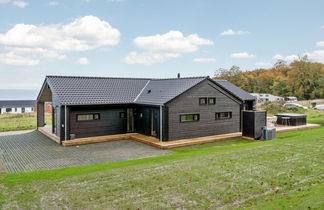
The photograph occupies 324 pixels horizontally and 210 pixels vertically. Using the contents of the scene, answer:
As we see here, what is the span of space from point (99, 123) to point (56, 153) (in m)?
3.54

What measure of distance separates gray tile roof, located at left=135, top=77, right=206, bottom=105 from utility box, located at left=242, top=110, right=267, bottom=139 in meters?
Result: 3.71

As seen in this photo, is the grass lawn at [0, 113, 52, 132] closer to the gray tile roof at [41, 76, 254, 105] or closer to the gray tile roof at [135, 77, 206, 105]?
the gray tile roof at [41, 76, 254, 105]

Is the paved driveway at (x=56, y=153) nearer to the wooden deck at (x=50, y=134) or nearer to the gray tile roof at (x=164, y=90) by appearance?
the wooden deck at (x=50, y=134)

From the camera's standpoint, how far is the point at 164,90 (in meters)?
15.7

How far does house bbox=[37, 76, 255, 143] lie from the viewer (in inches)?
559

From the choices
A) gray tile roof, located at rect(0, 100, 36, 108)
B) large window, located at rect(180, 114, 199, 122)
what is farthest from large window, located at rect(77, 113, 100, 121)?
gray tile roof, located at rect(0, 100, 36, 108)

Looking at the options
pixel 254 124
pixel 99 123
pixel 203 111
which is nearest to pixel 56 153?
pixel 99 123

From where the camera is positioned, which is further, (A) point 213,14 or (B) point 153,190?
(A) point 213,14

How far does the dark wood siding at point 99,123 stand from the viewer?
14562 millimetres

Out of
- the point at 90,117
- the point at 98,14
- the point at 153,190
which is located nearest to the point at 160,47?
the point at 98,14

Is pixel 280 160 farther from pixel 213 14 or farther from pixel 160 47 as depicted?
pixel 160 47

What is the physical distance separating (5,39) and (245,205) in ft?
74.0

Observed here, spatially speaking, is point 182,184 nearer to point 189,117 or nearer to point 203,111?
point 189,117

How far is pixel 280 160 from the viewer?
30.3ft
